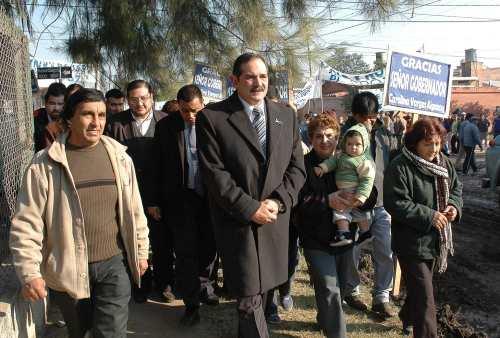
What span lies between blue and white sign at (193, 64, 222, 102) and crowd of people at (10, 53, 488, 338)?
146 inches

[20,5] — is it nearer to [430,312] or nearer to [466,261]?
[430,312]

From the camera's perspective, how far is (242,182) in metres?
3.02

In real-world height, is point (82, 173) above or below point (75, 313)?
above

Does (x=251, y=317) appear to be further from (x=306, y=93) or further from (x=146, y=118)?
(x=306, y=93)

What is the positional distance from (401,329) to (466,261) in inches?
114

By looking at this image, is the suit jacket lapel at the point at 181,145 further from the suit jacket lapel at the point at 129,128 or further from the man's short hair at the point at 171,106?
the man's short hair at the point at 171,106

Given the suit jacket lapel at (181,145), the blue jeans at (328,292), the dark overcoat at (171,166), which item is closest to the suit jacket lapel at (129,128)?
the dark overcoat at (171,166)

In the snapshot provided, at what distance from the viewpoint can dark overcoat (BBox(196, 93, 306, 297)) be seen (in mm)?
3010

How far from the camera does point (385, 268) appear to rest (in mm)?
4434

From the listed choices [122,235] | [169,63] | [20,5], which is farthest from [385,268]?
[169,63]

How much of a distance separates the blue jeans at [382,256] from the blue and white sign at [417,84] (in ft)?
4.68

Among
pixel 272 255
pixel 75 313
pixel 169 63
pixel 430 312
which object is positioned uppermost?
pixel 169 63

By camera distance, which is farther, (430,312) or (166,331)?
(166,331)

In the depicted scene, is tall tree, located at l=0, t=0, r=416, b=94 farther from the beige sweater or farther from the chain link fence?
the beige sweater
